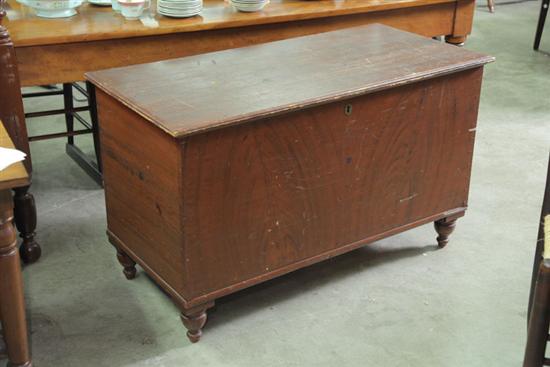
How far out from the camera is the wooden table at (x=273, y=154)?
7.41ft

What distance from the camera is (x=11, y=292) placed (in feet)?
6.70

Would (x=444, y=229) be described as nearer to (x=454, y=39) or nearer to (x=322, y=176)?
(x=322, y=176)

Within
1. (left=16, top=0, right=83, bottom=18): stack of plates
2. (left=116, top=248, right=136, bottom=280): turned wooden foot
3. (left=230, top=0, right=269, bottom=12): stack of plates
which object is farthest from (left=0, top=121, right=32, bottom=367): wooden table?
(left=230, top=0, right=269, bottom=12): stack of plates

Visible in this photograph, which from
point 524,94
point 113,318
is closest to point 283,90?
point 113,318

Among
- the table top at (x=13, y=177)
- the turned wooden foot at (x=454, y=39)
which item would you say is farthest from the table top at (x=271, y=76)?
the turned wooden foot at (x=454, y=39)

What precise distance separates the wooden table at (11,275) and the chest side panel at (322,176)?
464 millimetres

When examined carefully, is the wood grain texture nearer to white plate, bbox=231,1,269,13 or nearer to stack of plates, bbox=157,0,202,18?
stack of plates, bbox=157,0,202,18

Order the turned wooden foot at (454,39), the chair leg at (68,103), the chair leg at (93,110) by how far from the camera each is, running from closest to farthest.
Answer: the chair leg at (93,110)
the chair leg at (68,103)
the turned wooden foot at (454,39)

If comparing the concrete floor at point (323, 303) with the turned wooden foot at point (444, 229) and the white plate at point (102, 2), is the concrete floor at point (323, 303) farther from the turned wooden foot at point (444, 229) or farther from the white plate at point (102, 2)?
the white plate at point (102, 2)

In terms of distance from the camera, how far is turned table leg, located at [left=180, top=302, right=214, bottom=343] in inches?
94.1

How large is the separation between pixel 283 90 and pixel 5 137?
0.80 metres

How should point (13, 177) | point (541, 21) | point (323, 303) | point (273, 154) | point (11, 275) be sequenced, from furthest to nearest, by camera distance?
point (541, 21), point (323, 303), point (273, 154), point (11, 275), point (13, 177)

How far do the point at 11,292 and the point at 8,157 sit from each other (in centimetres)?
35

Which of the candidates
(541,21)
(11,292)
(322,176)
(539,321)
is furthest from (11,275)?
(541,21)
